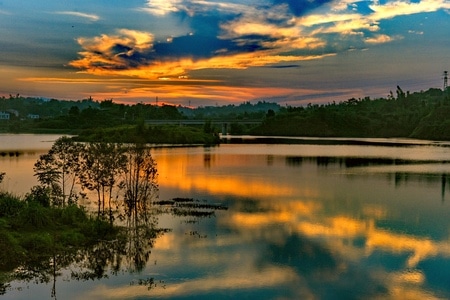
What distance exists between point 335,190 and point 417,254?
2434 cm

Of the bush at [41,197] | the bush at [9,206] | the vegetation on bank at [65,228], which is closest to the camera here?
the vegetation on bank at [65,228]

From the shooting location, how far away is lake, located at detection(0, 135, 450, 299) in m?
23.3

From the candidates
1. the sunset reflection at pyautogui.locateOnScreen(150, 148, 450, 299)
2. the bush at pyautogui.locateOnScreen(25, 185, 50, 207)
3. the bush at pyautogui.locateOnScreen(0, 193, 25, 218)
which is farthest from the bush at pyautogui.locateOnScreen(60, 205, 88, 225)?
the sunset reflection at pyautogui.locateOnScreen(150, 148, 450, 299)

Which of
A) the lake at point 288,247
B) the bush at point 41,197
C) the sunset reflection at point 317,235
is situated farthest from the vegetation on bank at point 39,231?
the sunset reflection at point 317,235

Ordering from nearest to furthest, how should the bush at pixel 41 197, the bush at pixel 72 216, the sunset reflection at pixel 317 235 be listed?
the sunset reflection at pixel 317 235 → the bush at pixel 72 216 → the bush at pixel 41 197

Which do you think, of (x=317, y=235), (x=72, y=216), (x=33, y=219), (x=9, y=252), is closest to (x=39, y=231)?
(x=33, y=219)

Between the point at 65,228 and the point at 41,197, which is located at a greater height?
the point at 41,197

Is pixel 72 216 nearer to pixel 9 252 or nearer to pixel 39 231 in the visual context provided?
pixel 39 231

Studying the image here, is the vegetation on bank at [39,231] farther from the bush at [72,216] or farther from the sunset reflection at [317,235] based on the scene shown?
the sunset reflection at [317,235]

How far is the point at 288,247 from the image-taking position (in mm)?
30438

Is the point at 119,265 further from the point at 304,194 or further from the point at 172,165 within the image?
the point at 172,165

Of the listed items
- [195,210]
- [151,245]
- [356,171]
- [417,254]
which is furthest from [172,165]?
[417,254]

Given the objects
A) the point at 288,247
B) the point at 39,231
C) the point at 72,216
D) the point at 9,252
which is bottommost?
the point at 288,247

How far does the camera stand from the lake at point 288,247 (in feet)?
76.5
